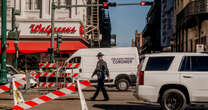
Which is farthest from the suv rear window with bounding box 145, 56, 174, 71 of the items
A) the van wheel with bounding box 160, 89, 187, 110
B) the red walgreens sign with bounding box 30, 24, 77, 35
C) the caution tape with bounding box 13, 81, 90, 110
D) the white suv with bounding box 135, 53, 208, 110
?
the red walgreens sign with bounding box 30, 24, 77, 35

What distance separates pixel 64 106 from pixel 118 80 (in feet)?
28.3

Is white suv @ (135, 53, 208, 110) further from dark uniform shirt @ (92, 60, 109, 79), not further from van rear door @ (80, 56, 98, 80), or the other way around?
van rear door @ (80, 56, 98, 80)

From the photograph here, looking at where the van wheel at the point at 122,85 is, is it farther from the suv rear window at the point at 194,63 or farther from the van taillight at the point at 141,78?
the suv rear window at the point at 194,63

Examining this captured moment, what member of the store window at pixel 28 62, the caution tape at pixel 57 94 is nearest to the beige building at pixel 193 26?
the store window at pixel 28 62

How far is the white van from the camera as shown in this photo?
20.8 meters

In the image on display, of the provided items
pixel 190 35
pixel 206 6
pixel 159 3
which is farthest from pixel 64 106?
pixel 159 3

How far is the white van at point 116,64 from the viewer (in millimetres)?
20766

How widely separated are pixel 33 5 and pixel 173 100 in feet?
109

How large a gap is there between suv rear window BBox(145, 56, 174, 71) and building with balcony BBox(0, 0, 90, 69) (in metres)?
27.2

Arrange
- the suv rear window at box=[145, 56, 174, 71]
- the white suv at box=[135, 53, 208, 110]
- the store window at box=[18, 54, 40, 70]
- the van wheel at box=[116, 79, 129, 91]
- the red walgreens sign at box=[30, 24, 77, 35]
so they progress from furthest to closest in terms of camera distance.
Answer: the red walgreens sign at box=[30, 24, 77, 35] < the store window at box=[18, 54, 40, 70] < the van wheel at box=[116, 79, 129, 91] < the suv rear window at box=[145, 56, 174, 71] < the white suv at box=[135, 53, 208, 110]

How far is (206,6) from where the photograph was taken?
111 feet

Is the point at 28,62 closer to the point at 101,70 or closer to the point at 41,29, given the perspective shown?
the point at 41,29

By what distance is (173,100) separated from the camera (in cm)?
1070

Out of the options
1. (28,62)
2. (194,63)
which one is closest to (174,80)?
(194,63)
